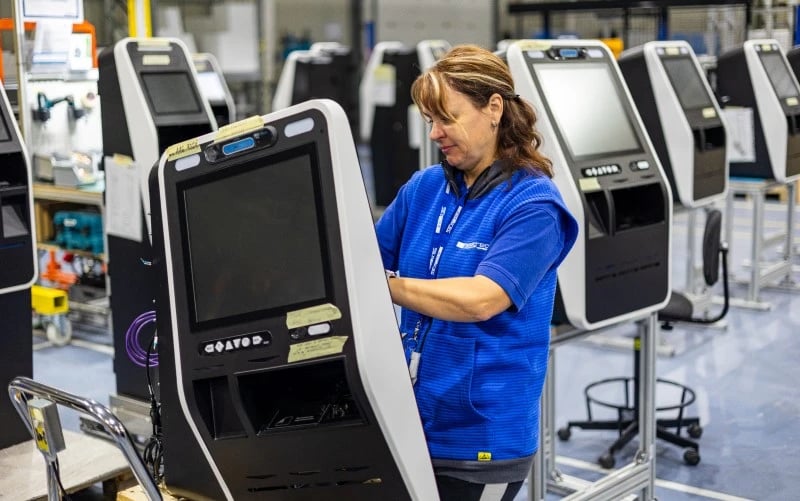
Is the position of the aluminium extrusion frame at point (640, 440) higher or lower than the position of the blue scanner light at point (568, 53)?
lower

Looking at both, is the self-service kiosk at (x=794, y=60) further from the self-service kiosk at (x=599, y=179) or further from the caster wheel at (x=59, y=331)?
the caster wheel at (x=59, y=331)

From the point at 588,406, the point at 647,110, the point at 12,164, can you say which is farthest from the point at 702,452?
the point at 12,164

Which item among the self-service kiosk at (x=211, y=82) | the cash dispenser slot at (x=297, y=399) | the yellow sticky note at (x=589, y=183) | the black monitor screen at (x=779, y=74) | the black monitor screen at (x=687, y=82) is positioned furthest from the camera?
the self-service kiosk at (x=211, y=82)

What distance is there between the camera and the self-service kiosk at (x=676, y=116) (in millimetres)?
5133

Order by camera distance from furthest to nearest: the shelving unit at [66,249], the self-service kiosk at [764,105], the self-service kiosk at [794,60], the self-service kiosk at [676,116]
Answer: the self-service kiosk at [794,60], the self-service kiosk at [764,105], the shelving unit at [66,249], the self-service kiosk at [676,116]

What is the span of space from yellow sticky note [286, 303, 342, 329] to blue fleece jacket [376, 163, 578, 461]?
362mm

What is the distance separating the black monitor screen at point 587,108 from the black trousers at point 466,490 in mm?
1531

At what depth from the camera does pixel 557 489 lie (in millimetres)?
3908

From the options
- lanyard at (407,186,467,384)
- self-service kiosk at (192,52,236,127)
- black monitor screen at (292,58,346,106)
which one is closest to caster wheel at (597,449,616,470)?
lanyard at (407,186,467,384)

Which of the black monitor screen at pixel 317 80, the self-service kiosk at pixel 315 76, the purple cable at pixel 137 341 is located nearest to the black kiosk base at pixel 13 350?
the purple cable at pixel 137 341

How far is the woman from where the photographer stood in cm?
197

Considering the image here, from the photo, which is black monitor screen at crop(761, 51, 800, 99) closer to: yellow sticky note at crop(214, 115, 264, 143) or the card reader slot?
the card reader slot

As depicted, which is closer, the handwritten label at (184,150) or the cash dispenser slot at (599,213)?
the handwritten label at (184,150)

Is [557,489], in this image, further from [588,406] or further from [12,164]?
[12,164]
